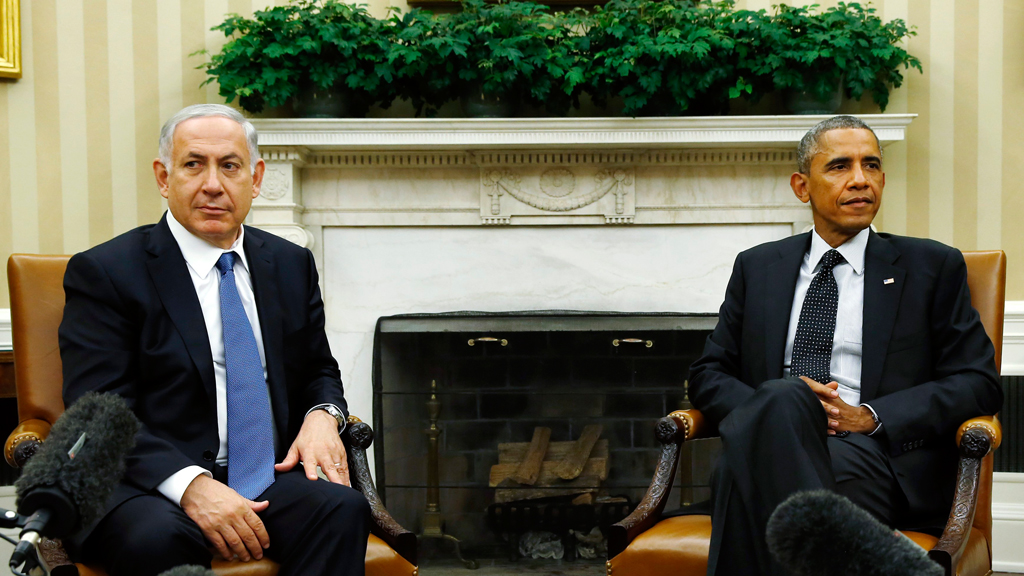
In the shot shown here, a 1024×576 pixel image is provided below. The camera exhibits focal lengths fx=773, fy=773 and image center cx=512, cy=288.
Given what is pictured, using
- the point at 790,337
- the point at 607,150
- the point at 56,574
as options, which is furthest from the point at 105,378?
the point at 607,150

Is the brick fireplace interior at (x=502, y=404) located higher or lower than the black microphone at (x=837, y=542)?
lower

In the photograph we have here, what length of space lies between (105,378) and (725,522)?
1220 millimetres

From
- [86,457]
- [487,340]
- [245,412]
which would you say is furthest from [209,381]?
[487,340]

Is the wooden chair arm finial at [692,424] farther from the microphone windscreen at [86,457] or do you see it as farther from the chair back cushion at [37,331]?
A: the chair back cushion at [37,331]

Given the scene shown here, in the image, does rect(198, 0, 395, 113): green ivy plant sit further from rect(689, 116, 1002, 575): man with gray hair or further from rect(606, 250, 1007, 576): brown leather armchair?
rect(606, 250, 1007, 576): brown leather armchair

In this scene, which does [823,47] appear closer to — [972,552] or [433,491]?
[972,552]

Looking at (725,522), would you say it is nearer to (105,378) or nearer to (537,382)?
(105,378)

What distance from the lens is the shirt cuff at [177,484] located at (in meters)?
1.40

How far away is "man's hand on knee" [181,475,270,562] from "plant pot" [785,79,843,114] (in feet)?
7.38

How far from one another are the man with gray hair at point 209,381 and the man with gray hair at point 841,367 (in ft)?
2.51

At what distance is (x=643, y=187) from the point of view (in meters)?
2.98

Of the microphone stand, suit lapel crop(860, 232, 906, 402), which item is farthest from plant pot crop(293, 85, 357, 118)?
the microphone stand

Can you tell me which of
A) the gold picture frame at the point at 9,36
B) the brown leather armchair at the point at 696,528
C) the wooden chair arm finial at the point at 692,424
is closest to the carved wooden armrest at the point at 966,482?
the brown leather armchair at the point at 696,528

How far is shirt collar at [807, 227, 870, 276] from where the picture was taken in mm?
1889
